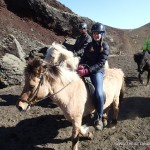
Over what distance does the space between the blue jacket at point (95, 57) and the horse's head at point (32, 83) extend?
1.33 metres

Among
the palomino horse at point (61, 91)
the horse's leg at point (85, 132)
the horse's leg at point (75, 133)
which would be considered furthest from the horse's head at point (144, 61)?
the horse's leg at point (75, 133)

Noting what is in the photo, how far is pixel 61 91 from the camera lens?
5.77m

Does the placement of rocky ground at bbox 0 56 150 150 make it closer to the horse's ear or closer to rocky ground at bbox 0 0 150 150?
rocky ground at bbox 0 0 150 150

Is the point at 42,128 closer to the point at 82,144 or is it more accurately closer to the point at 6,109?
the point at 82,144

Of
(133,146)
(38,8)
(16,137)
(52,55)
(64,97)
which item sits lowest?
(16,137)

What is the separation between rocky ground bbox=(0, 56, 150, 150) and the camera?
258 inches

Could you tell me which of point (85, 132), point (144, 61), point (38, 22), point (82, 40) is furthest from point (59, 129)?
point (38, 22)

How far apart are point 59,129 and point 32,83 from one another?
8.08 ft

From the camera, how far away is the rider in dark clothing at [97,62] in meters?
6.23

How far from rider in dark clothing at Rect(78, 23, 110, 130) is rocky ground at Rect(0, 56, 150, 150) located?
63cm

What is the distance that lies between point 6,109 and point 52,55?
2383 millimetres

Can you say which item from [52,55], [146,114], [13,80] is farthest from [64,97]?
[13,80]

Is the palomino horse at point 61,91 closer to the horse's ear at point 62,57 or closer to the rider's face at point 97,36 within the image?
the rider's face at point 97,36

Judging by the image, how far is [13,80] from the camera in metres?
11.5
